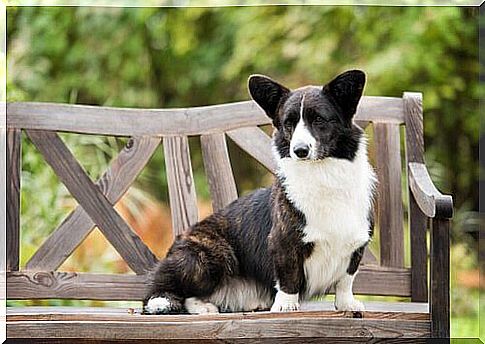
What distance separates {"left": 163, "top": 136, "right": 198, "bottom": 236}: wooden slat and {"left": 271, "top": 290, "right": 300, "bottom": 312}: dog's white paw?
666mm

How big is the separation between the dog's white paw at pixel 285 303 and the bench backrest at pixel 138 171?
60 centimetres

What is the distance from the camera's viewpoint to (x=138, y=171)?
3.30 meters

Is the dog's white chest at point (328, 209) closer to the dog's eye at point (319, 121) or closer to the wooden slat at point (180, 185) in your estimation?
the dog's eye at point (319, 121)

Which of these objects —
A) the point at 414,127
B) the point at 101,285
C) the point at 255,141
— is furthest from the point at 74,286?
the point at 414,127

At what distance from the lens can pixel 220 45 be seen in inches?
234

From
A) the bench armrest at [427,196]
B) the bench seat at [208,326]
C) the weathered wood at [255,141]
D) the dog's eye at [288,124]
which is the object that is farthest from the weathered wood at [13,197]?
the bench armrest at [427,196]

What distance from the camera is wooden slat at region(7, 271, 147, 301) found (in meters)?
3.17

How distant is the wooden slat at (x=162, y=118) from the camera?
3.28m

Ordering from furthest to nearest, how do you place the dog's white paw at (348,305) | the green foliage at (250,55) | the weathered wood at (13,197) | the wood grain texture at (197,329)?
the green foliage at (250,55) < the weathered wood at (13,197) < the dog's white paw at (348,305) < the wood grain texture at (197,329)

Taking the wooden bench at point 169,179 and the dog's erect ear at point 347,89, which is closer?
the dog's erect ear at point 347,89

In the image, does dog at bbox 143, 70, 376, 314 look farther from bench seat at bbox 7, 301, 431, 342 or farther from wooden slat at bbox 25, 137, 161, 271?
wooden slat at bbox 25, 137, 161, 271

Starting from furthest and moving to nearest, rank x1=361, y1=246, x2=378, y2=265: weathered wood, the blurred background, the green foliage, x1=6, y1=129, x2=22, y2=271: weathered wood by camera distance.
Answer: the green foliage < the blurred background < x1=361, y1=246, x2=378, y2=265: weathered wood < x1=6, y1=129, x2=22, y2=271: weathered wood

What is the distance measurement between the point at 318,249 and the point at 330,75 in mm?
2935

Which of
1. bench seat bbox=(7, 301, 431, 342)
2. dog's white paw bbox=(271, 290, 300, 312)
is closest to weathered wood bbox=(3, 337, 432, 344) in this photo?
bench seat bbox=(7, 301, 431, 342)
